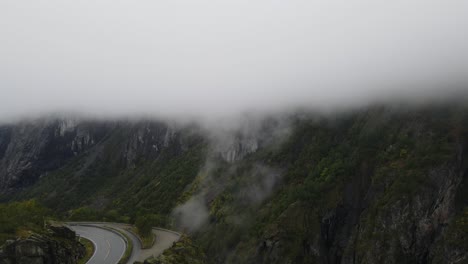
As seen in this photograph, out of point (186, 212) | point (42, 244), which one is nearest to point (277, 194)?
point (186, 212)

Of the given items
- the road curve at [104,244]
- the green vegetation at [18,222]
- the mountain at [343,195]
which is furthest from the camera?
the mountain at [343,195]

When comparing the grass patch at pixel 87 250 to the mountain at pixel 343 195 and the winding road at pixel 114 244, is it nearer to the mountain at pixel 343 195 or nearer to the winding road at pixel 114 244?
the winding road at pixel 114 244

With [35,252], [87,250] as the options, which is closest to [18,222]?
[87,250]

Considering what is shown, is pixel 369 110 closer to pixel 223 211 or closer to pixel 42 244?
pixel 223 211

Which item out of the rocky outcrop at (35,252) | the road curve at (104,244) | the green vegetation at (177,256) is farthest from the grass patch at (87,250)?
the green vegetation at (177,256)

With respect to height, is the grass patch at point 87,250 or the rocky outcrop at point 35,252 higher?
the rocky outcrop at point 35,252

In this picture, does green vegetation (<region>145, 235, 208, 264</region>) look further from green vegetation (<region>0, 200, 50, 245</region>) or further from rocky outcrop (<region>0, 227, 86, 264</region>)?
green vegetation (<region>0, 200, 50, 245</region>)

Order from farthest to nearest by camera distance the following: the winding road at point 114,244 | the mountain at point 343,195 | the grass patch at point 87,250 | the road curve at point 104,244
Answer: the mountain at point 343,195, the winding road at point 114,244, the road curve at point 104,244, the grass patch at point 87,250

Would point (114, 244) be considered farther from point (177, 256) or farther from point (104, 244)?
point (177, 256)
